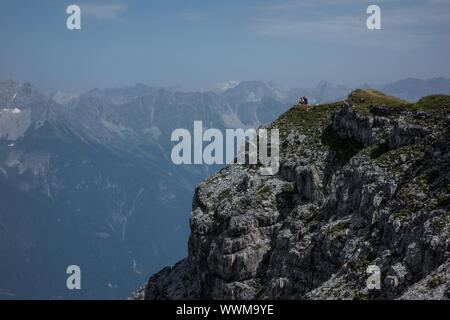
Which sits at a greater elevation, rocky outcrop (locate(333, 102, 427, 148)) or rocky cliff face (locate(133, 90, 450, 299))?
rocky outcrop (locate(333, 102, 427, 148))

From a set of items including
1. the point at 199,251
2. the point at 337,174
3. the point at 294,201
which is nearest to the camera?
the point at 337,174

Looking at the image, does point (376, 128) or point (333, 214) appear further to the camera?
point (376, 128)

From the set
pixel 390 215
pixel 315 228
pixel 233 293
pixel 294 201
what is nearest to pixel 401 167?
pixel 390 215

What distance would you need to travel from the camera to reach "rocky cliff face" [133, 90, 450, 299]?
54084mm

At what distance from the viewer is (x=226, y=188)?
92.4 metres

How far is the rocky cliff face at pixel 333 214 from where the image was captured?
2129 inches

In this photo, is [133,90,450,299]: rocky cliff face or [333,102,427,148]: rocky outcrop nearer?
[133,90,450,299]: rocky cliff face

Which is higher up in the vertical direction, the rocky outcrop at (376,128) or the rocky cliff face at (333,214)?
the rocky outcrop at (376,128)

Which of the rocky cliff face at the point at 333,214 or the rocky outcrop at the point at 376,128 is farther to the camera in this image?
the rocky outcrop at the point at 376,128

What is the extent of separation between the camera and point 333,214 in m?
70.2

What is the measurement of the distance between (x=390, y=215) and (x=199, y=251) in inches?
1465

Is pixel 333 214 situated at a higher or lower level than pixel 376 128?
lower
